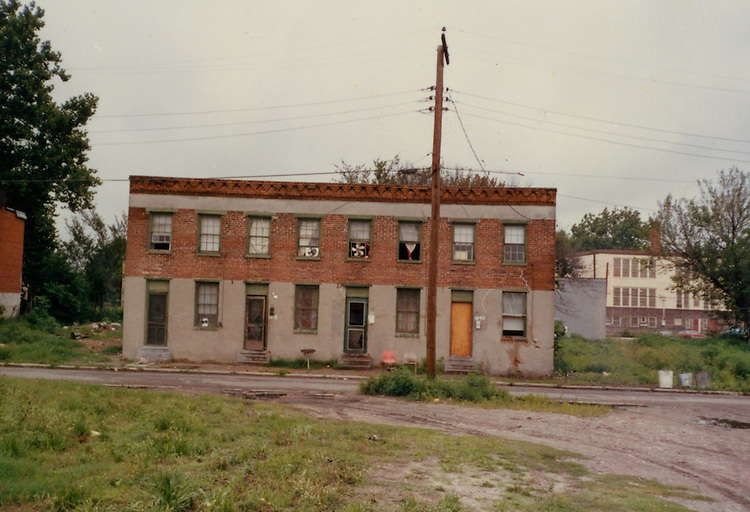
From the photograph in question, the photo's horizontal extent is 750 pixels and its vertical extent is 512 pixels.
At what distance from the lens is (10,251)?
37031 millimetres

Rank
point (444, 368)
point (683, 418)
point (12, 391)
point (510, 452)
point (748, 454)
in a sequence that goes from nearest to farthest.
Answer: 1. point (510, 452)
2. point (748, 454)
3. point (12, 391)
4. point (683, 418)
5. point (444, 368)

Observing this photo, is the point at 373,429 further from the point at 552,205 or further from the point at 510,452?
the point at 552,205

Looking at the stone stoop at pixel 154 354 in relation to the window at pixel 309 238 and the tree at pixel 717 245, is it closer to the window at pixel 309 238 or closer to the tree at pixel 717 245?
the window at pixel 309 238

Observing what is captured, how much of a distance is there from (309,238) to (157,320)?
768cm

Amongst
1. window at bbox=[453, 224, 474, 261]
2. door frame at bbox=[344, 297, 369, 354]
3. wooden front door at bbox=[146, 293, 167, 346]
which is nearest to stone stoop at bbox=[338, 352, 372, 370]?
door frame at bbox=[344, 297, 369, 354]

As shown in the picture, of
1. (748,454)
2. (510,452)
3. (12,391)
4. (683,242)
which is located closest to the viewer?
(510,452)

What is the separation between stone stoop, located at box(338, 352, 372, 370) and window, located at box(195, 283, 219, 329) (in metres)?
5.87

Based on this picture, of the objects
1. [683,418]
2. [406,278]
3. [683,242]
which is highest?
[683,242]

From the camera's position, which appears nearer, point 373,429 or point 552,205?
point 373,429

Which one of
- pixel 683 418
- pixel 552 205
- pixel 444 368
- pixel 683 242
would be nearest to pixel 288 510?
pixel 683 418

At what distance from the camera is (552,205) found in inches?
1089

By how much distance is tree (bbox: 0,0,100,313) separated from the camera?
37.0m

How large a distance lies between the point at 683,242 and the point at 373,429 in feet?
115

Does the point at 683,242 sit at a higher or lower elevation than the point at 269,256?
higher
